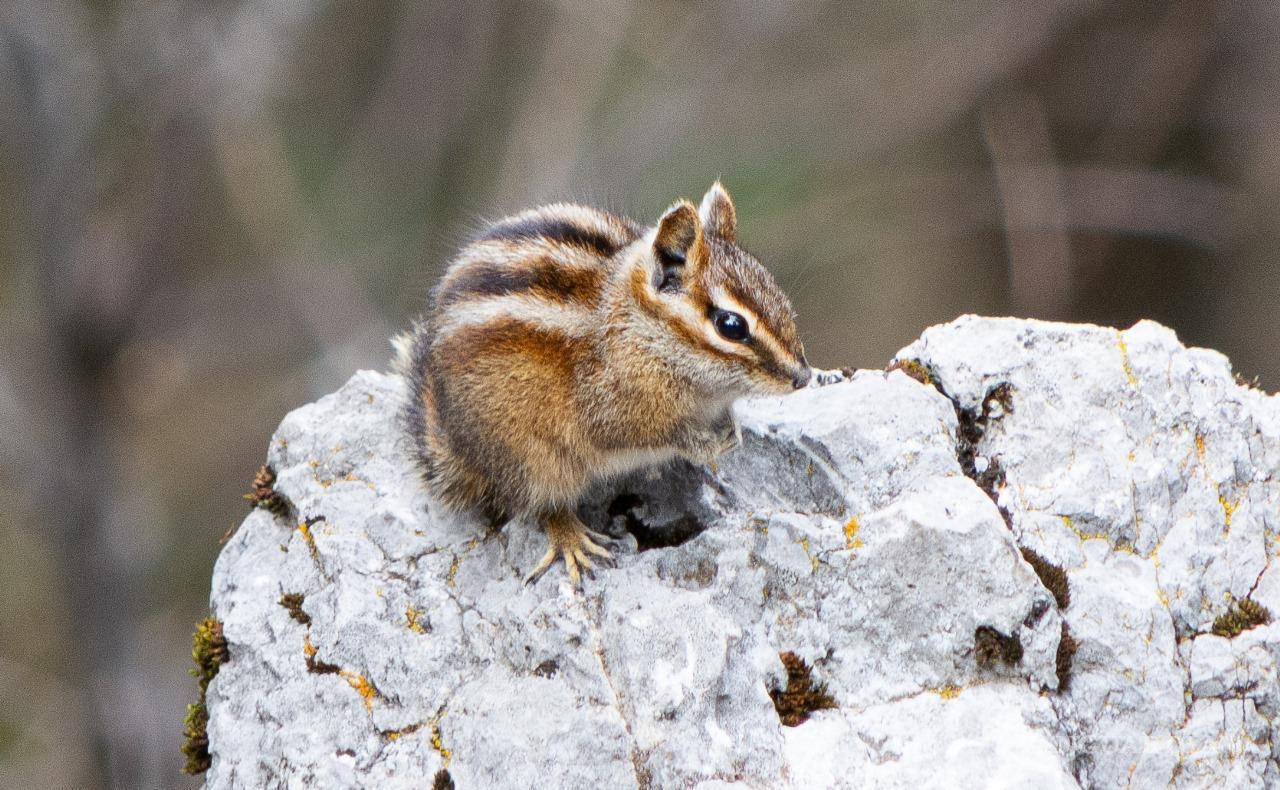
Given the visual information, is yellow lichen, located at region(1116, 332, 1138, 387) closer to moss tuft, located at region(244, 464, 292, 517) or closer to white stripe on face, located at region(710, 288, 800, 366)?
white stripe on face, located at region(710, 288, 800, 366)

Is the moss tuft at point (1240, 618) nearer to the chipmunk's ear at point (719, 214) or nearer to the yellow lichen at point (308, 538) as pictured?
the chipmunk's ear at point (719, 214)

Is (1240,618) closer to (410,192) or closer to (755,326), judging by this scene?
(755,326)

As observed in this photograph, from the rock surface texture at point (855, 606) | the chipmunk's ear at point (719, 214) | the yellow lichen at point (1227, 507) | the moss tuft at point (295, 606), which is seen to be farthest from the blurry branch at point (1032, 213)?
the moss tuft at point (295, 606)

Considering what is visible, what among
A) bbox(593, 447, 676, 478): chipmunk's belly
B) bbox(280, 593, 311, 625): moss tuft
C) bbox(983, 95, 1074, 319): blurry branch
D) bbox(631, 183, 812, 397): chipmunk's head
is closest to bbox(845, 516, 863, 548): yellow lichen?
bbox(631, 183, 812, 397): chipmunk's head

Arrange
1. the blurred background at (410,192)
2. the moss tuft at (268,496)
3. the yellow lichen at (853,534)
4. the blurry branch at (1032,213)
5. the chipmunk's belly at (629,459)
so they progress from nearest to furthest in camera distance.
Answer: the yellow lichen at (853,534) < the chipmunk's belly at (629,459) < the moss tuft at (268,496) < the blurred background at (410,192) < the blurry branch at (1032,213)

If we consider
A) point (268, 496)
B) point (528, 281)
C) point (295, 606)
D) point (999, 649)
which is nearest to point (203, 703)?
A: point (295, 606)

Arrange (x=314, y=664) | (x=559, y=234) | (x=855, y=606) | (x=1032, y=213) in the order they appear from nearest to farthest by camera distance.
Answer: (x=855, y=606), (x=314, y=664), (x=559, y=234), (x=1032, y=213)

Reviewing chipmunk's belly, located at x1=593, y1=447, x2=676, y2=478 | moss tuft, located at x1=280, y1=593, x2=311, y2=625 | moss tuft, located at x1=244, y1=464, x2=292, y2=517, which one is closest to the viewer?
moss tuft, located at x1=280, y1=593, x2=311, y2=625
